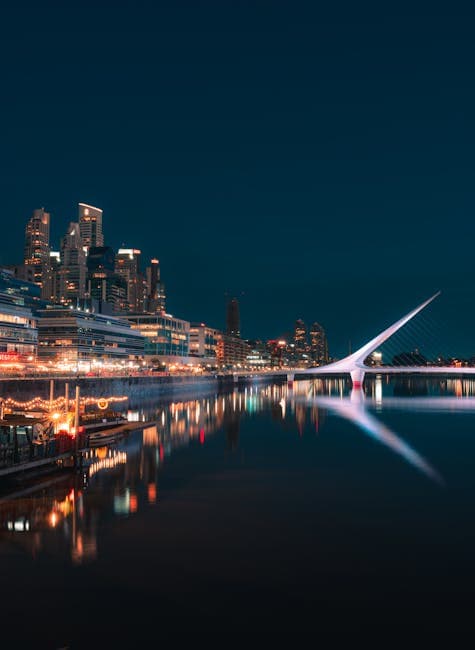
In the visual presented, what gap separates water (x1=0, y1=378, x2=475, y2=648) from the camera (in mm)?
14945

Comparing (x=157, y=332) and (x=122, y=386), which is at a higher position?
(x=157, y=332)

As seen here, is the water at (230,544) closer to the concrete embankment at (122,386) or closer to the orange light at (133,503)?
the orange light at (133,503)

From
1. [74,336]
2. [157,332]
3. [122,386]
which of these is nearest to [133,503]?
[122,386]

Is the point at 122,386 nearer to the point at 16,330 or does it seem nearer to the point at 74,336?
the point at 16,330

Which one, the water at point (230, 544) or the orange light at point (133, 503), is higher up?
the orange light at point (133, 503)

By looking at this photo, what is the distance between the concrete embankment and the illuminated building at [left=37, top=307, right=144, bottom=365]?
34.4 meters

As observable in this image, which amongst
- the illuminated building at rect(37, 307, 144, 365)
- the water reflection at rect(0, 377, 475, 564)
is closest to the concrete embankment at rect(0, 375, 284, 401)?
the water reflection at rect(0, 377, 475, 564)

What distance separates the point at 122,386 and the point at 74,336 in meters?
72.1

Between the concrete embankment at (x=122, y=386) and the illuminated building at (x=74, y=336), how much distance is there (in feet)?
113

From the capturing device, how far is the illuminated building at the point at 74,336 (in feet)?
489

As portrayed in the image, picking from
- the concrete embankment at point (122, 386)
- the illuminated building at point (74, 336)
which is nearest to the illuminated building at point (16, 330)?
the illuminated building at point (74, 336)

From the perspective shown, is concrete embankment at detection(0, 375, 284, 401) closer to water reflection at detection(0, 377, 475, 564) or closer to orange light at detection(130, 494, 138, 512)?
water reflection at detection(0, 377, 475, 564)

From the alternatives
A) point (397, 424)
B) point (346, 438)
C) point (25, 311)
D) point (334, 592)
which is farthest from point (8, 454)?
point (25, 311)

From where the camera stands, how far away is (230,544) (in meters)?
19.9
